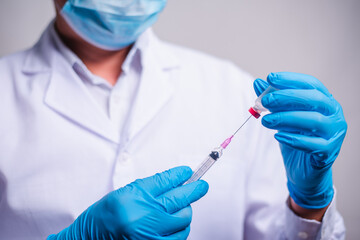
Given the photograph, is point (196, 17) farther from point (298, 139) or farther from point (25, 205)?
point (25, 205)

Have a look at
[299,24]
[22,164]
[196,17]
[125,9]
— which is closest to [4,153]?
[22,164]

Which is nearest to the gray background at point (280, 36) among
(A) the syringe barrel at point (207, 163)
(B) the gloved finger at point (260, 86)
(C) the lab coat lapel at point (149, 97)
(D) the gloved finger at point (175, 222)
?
(C) the lab coat lapel at point (149, 97)

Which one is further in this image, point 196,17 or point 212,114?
point 196,17

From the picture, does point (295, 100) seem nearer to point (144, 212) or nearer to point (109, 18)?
point (144, 212)

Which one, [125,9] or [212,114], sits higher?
[125,9]

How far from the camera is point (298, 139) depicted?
63 cm

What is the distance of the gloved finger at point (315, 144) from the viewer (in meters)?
0.63

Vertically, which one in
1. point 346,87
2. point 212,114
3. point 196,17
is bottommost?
point 212,114

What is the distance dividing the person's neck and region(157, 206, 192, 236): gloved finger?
1.53 feet

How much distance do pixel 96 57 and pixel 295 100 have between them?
61 cm

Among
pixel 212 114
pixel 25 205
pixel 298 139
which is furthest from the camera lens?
pixel 212 114

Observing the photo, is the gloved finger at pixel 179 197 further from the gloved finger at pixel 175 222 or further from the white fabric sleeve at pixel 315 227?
the white fabric sleeve at pixel 315 227

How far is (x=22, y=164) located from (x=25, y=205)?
0.11 m

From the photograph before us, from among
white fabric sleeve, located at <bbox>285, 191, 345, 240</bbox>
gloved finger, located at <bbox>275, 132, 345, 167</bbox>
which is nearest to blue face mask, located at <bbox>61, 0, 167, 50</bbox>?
gloved finger, located at <bbox>275, 132, 345, 167</bbox>
